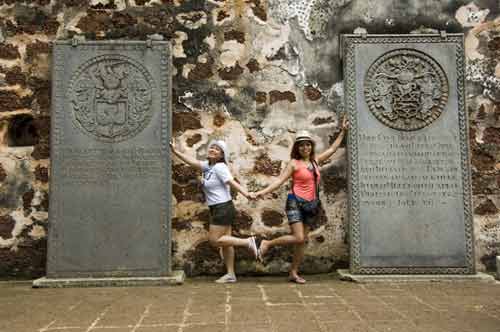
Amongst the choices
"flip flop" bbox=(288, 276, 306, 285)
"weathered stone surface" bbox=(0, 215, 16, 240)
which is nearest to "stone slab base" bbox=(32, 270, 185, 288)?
"weathered stone surface" bbox=(0, 215, 16, 240)

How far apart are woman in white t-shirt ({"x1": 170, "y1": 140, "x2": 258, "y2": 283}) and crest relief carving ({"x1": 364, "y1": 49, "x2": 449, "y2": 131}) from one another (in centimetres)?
153

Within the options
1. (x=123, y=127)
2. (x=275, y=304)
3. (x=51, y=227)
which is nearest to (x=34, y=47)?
(x=123, y=127)

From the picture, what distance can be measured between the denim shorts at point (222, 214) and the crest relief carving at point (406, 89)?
1.66m

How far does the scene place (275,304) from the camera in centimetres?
316

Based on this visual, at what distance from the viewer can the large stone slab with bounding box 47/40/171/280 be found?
4117 millimetres

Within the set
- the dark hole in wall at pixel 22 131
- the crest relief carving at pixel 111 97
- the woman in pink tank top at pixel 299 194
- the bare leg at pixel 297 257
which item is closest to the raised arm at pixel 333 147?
the woman in pink tank top at pixel 299 194

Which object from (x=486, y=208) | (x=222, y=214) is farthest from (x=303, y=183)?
(x=486, y=208)

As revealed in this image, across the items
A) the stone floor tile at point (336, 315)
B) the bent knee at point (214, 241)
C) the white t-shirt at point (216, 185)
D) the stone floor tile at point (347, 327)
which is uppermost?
the white t-shirt at point (216, 185)

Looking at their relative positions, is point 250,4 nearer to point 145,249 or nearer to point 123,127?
point 123,127

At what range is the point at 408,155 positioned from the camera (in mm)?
4387

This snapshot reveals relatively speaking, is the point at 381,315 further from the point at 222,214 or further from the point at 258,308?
the point at 222,214

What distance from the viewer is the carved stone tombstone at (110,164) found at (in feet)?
13.5

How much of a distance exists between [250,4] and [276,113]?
45.7 inches

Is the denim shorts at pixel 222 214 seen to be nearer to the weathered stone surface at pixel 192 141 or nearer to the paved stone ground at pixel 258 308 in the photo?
the paved stone ground at pixel 258 308
